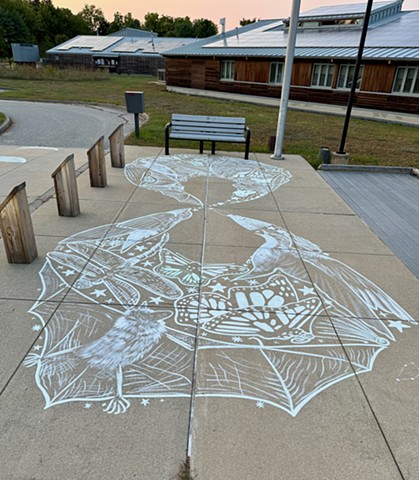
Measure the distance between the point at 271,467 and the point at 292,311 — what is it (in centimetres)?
144

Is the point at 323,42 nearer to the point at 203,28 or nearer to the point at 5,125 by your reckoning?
the point at 5,125

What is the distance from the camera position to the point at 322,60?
18.8 metres

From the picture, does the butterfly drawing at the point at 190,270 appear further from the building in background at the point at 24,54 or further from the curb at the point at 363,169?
the building in background at the point at 24,54

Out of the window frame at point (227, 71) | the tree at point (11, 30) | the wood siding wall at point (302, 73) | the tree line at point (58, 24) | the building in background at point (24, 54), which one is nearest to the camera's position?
the wood siding wall at point (302, 73)

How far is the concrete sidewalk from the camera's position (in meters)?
1.96

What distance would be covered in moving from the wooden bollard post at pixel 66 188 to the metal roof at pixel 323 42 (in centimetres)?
1662

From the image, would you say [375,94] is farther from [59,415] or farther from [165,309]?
[59,415]

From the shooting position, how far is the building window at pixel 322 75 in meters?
18.9

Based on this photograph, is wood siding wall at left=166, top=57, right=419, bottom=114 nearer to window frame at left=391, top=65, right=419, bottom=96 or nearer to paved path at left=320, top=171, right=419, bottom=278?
window frame at left=391, top=65, right=419, bottom=96

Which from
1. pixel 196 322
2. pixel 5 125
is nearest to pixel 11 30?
pixel 5 125

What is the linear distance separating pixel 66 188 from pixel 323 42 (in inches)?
833

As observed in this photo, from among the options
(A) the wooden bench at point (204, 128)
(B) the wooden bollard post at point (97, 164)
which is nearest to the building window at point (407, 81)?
(A) the wooden bench at point (204, 128)

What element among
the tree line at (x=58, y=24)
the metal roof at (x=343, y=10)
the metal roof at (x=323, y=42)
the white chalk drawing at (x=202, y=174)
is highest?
the tree line at (x=58, y=24)

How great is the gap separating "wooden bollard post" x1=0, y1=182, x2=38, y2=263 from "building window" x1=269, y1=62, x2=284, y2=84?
20.1 meters
